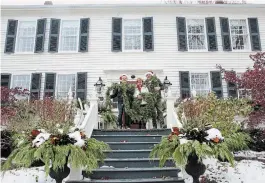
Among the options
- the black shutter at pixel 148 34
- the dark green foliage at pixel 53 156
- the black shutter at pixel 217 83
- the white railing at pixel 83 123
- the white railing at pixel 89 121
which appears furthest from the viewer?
the black shutter at pixel 148 34

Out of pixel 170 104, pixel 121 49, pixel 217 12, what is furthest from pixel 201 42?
pixel 170 104

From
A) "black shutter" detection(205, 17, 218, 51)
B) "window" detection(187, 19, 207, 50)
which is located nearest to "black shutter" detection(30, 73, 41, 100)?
"window" detection(187, 19, 207, 50)

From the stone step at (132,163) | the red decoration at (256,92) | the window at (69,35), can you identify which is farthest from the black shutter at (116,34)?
the stone step at (132,163)

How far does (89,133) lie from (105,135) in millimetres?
491

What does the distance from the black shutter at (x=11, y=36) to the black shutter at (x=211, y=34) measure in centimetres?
880

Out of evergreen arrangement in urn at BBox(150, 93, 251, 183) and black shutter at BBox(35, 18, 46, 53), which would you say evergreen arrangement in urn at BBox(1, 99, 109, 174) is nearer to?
evergreen arrangement in urn at BBox(150, 93, 251, 183)

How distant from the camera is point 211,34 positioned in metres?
13.6

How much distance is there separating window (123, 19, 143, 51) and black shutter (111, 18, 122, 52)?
8.5 inches

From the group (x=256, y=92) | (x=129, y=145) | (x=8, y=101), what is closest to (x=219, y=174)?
(x=129, y=145)

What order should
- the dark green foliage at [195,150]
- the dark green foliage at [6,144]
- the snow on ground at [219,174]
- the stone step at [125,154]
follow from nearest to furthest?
the dark green foliage at [195,150]
the snow on ground at [219,174]
the stone step at [125,154]
the dark green foliage at [6,144]

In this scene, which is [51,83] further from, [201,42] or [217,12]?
[217,12]

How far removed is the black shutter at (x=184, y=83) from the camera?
12.9m

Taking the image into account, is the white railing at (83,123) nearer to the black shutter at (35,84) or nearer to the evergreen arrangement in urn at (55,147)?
the evergreen arrangement in urn at (55,147)

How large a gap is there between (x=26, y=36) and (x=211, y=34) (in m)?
8.45
